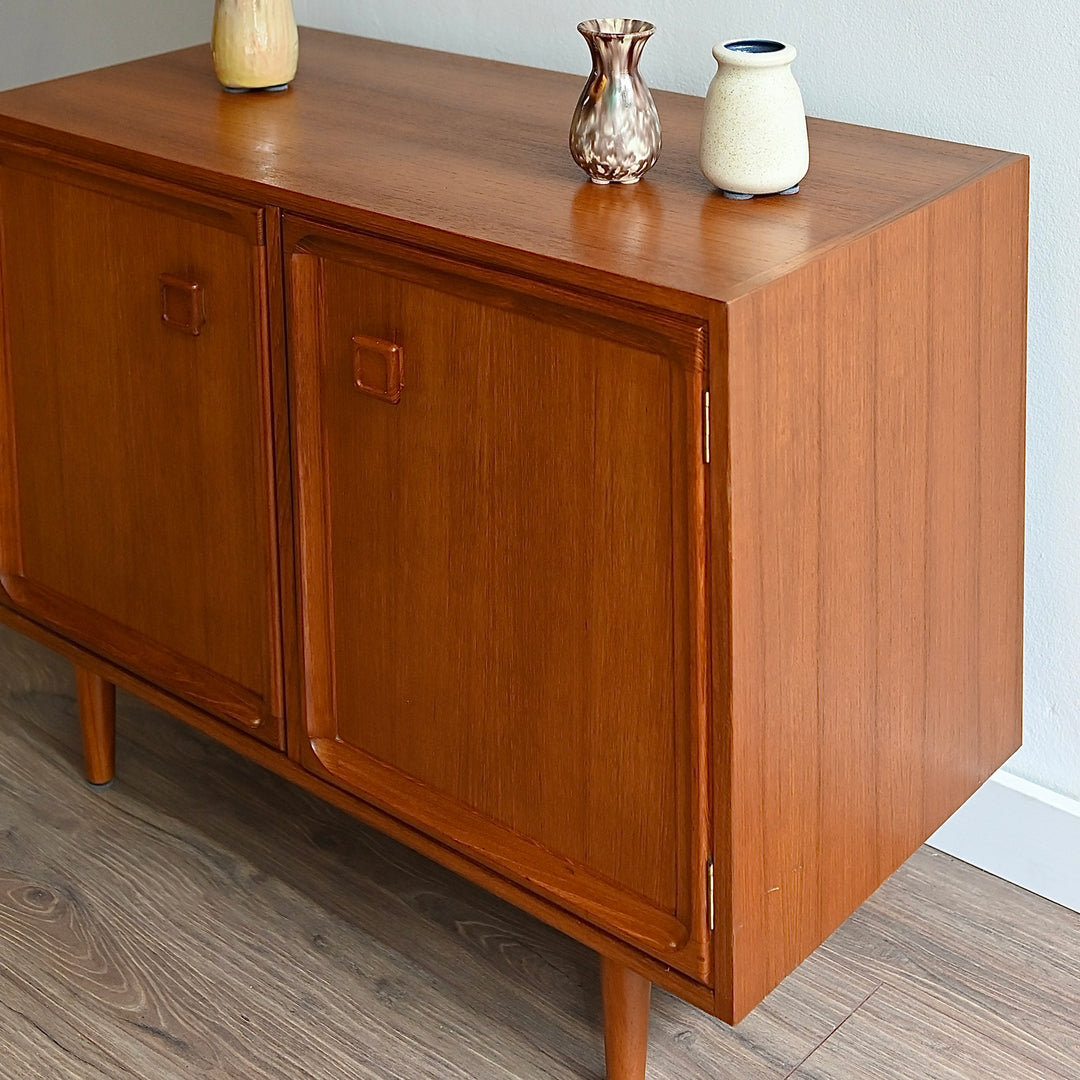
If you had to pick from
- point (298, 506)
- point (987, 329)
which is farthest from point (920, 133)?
point (298, 506)

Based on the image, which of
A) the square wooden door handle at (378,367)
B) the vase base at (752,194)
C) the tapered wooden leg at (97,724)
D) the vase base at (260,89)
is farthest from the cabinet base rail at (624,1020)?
the vase base at (260,89)

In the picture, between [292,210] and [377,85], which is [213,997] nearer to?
[292,210]

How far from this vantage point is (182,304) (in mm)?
1426

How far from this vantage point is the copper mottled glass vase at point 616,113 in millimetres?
1214

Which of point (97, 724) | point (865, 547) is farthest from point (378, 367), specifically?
point (97, 724)

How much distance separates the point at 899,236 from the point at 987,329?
194 mm

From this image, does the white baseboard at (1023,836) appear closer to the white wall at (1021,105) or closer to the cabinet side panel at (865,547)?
the white wall at (1021,105)

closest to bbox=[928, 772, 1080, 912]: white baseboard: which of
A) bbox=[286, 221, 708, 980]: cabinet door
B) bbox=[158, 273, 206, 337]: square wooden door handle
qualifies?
bbox=[286, 221, 708, 980]: cabinet door

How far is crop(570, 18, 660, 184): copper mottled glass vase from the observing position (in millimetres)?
1214

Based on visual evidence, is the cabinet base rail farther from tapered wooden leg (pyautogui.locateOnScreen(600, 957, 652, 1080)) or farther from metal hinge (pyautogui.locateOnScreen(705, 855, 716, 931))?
metal hinge (pyautogui.locateOnScreen(705, 855, 716, 931))

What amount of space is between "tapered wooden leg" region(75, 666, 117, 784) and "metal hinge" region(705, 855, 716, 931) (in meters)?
0.89

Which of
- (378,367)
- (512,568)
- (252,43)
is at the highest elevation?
(252,43)

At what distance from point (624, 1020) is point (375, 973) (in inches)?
13.2

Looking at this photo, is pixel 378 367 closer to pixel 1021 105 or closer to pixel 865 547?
pixel 865 547
